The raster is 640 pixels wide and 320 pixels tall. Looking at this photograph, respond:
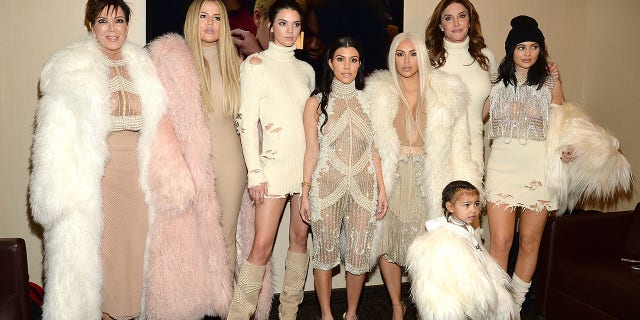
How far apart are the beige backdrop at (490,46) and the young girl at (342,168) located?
0.85 meters

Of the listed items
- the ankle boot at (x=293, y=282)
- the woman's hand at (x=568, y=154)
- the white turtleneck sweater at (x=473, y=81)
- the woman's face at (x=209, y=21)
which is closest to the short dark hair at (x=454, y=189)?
the white turtleneck sweater at (x=473, y=81)

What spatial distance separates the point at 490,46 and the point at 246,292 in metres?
2.48

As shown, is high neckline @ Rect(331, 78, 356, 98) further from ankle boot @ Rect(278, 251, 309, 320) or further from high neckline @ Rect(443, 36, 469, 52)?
ankle boot @ Rect(278, 251, 309, 320)

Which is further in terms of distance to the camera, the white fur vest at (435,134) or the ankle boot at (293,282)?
the ankle boot at (293,282)

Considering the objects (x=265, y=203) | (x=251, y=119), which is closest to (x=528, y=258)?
(x=265, y=203)

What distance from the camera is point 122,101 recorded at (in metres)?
2.64

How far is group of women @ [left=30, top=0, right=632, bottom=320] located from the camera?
2.52 m

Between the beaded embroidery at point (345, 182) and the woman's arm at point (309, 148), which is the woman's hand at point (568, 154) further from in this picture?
the woman's arm at point (309, 148)

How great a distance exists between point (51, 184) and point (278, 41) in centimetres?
133

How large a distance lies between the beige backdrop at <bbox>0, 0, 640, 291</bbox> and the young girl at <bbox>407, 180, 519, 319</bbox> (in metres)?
1.44

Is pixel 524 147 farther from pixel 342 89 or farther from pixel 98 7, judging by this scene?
pixel 98 7

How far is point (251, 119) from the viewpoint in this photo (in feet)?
9.20

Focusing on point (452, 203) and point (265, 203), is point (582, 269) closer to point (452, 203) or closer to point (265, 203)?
point (452, 203)

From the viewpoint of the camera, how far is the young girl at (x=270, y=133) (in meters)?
2.81
